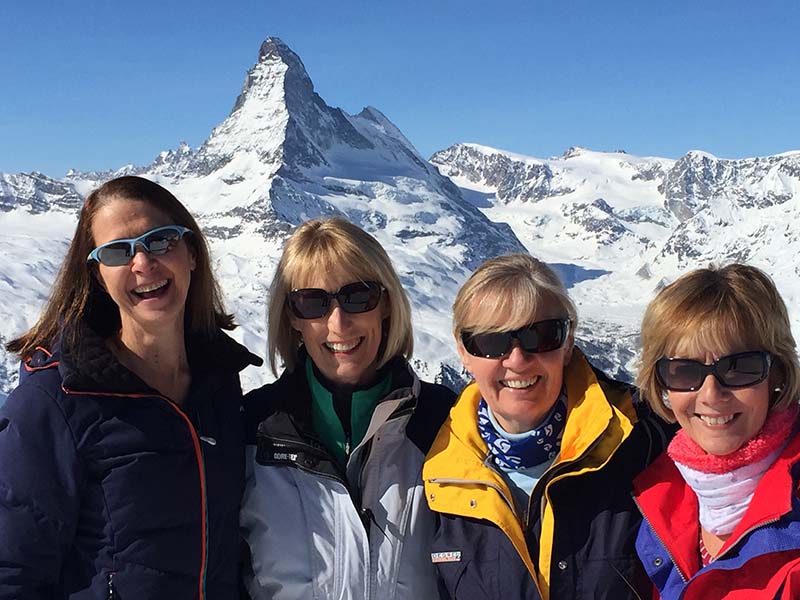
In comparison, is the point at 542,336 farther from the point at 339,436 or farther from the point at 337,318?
the point at 339,436

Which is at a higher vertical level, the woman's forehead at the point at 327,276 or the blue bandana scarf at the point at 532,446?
the woman's forehead at the point at 327,276

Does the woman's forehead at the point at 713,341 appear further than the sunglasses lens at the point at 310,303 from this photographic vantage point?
No

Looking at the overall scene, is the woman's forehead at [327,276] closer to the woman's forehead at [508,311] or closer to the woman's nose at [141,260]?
the woman's forehead at [508,311]

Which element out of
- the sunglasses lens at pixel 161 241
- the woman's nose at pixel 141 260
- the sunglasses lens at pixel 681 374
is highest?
the sunglasses lens at pixel 161 241

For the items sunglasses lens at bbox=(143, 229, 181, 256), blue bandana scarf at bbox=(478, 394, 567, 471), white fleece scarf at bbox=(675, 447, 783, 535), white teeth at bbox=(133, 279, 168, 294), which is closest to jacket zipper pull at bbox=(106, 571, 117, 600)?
white teeth at bbox=(133, 279, 168, 294)

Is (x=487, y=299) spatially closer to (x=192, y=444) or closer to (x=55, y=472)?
(x=192, y=444)

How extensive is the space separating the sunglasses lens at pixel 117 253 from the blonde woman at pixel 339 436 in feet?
3.99

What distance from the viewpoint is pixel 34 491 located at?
16.1 ft

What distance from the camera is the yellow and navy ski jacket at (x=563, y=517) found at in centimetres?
507

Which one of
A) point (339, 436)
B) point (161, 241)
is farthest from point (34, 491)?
point (339, 436)

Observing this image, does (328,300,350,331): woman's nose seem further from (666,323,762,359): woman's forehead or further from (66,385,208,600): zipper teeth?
(666,323,762,359): woman's forehead

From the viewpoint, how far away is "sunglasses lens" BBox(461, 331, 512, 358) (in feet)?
18.2

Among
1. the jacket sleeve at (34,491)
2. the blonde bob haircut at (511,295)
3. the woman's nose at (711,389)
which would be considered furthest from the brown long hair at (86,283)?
the woman's nose at (711,389)

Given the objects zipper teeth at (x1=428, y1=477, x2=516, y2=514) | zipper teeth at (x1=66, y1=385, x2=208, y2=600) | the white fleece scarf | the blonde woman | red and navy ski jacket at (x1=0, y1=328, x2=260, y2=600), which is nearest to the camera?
the white fleece scarf
